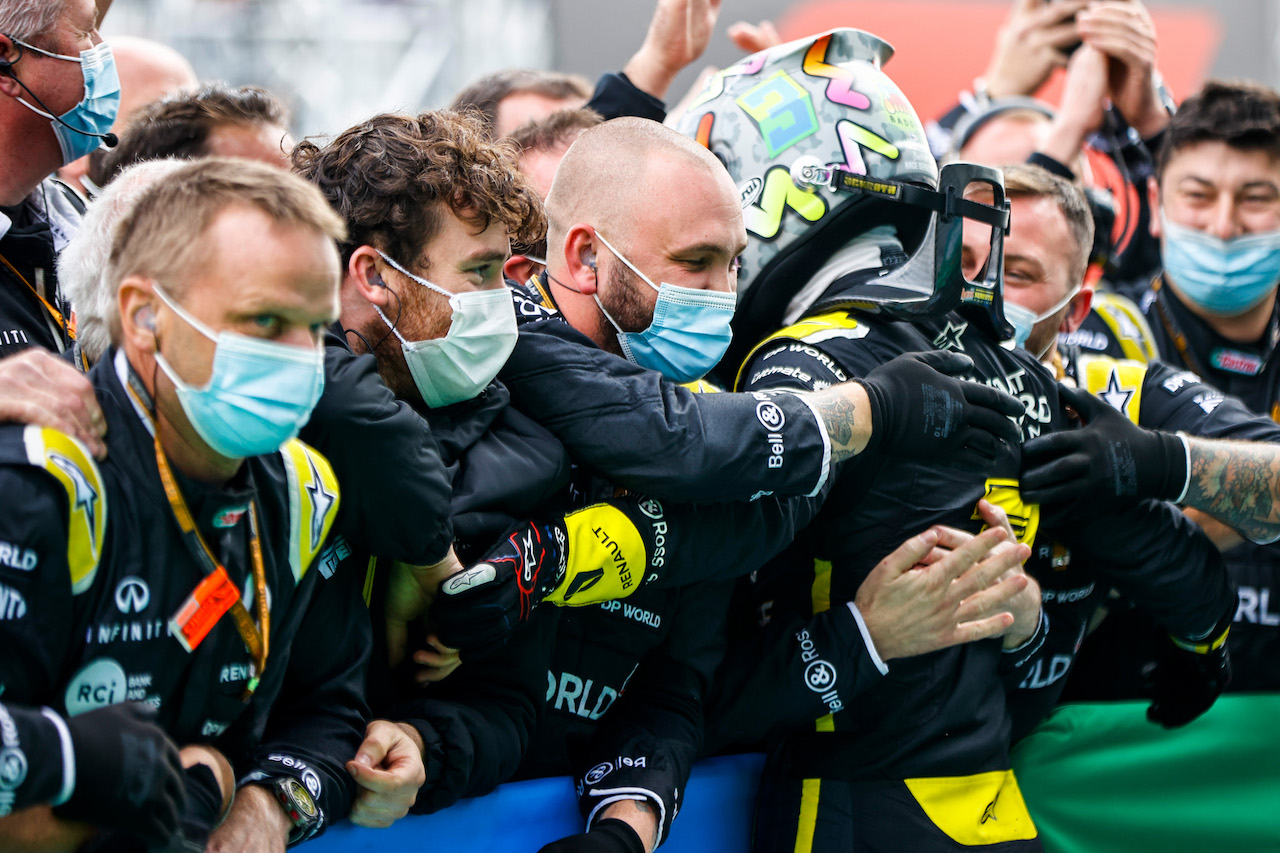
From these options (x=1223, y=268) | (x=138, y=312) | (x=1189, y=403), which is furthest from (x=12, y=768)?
(x=1223, y=268)

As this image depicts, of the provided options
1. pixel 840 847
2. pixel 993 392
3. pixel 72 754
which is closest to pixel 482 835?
pixel 840 847

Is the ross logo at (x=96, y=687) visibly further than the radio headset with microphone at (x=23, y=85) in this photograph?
No

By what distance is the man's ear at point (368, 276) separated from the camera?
7.64ft

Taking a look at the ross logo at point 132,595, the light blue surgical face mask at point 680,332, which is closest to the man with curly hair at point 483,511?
the light blue surgical face mask at point 680,332

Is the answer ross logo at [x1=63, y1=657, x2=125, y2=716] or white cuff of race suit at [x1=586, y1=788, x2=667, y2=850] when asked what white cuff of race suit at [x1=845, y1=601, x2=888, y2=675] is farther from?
ross logo at [x1=63, y1=657, x2=125, y2=716]

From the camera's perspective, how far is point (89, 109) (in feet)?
9.21

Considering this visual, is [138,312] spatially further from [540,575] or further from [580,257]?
[580,257]

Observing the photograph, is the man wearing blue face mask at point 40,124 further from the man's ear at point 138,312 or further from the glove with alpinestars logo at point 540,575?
the glove with alpinestars logo at point 540,575

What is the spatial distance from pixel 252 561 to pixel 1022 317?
2.06m

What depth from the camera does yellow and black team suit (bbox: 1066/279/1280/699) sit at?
11.1 feet

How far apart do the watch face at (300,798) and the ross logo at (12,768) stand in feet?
1.78

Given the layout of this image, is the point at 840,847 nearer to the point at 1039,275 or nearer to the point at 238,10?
the point at 1039,275

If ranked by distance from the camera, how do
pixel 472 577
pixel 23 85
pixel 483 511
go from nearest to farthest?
pixel 472 577, pixel 483 511, pixel 23 85

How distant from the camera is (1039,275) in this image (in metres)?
3.29
